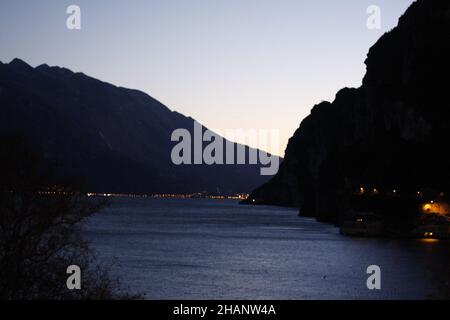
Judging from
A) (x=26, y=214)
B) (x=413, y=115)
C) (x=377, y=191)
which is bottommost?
(x=377, y=191)

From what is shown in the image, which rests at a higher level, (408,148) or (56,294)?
(408,148)

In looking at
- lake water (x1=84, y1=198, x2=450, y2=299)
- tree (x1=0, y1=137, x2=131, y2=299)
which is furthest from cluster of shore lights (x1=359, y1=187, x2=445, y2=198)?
tree (x1=0, y1=137, x2=131, y2=299)

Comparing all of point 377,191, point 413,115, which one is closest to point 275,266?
point 377,191

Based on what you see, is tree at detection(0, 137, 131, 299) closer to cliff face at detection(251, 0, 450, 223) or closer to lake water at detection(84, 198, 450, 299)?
lake water at detection(84, 198, 450, 299)

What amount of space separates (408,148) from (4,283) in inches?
4566

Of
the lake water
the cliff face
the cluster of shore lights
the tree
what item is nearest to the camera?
the tree

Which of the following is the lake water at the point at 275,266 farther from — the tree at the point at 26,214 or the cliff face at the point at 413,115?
the tree at the point at 26,214

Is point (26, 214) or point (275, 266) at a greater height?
point (26, 214)

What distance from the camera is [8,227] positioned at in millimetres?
24766

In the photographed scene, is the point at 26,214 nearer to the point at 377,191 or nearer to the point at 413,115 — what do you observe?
the point at 413,115

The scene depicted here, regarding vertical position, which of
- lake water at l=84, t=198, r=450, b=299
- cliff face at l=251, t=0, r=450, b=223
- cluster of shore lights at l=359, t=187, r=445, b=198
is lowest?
lake water at l=84, t=198, r=450, b=299

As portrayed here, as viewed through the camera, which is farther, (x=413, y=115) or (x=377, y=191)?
(x=377, y=191)
